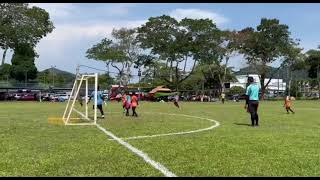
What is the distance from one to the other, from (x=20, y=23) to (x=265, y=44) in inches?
1734

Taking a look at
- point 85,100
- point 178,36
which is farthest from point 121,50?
point 85,100

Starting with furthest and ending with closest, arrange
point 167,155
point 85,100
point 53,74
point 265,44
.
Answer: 1. point 53,74
2. point 265,44
3. point 85,100
4. point 167,155

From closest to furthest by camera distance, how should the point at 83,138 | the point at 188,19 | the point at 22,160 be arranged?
the point at 22,160, the point at 83,138, the point at 188,19

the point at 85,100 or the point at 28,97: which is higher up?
the point at 85,100

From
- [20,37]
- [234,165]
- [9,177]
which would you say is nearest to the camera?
[9,177]

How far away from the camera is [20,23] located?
8050cm

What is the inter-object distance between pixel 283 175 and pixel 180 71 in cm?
9409

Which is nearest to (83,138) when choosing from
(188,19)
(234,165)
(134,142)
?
(134,142)

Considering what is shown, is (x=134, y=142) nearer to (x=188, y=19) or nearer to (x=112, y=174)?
(x=112, y=174)

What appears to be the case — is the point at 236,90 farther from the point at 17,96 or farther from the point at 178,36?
the point at 17,96

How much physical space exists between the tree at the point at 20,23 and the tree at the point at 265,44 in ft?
120

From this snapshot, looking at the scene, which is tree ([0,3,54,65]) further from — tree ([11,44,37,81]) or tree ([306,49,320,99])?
tree ([306,49,320,99])

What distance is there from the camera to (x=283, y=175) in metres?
8.38

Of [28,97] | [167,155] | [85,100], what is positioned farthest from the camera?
[28,97]
